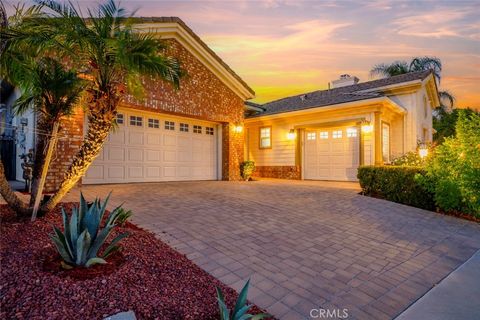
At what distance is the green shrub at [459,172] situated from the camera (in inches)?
247

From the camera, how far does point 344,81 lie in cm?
1700

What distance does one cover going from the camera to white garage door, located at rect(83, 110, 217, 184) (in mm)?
9039

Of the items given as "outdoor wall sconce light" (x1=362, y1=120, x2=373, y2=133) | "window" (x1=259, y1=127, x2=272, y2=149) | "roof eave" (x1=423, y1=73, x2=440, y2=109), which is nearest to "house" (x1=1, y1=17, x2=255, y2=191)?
"window" (x1=259, y1=127, x2=272, y2=149)

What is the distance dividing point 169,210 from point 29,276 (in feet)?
10.2

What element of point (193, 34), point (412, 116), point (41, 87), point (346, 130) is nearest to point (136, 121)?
point (193, 34)

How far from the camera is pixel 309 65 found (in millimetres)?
11984

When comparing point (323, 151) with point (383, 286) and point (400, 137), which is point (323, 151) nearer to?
point (400, 137)

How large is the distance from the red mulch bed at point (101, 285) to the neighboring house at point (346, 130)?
10256 mm

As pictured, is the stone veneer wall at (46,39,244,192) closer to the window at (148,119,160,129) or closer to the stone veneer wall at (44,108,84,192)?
the stone veneer wall at (44,108,84,192)

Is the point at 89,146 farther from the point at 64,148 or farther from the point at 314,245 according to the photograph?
the point at 64,148

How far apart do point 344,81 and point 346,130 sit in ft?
20.4

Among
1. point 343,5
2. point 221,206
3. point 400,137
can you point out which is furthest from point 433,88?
point 221,206

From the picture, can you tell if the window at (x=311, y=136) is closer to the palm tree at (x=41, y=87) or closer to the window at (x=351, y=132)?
the window at (x=351, y=132)

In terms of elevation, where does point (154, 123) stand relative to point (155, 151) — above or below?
above
